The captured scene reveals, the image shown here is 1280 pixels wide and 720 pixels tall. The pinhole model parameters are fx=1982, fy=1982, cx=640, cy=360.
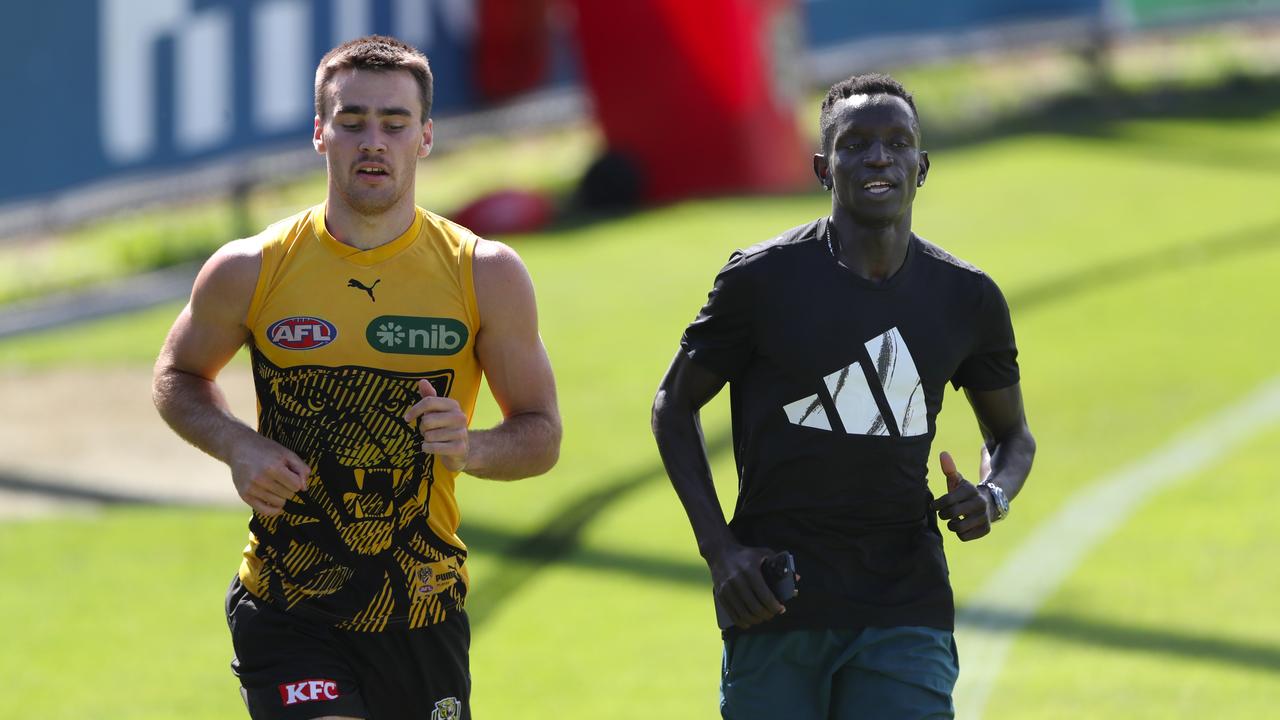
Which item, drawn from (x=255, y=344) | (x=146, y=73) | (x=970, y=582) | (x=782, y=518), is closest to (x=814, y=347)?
(x=782, y=518)

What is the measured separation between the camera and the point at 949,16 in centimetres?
2567

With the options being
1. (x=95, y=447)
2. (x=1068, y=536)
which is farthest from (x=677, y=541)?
(x=95, y=447)

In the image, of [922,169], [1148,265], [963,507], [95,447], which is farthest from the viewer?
[1148,265]

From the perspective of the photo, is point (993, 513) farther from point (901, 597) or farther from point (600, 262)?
point (600, 262)

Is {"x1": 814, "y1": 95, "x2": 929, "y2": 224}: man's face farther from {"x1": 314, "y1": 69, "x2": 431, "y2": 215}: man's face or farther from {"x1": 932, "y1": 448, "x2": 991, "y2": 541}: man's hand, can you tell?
{"x1": 314, "y1": 69, "x2": 431, "y2": 215}: man's face

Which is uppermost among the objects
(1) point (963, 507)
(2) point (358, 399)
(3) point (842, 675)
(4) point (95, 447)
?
(4) point (95, 447)

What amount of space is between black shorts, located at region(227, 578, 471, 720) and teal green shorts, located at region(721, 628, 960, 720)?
698 millimetres

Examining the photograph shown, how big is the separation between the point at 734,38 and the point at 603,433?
8.76m

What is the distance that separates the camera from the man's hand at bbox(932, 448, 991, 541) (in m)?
4.41

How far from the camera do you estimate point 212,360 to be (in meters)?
4.72

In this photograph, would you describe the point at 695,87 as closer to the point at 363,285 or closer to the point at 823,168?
the point at 823,168

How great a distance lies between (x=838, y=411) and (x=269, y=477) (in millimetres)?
1285

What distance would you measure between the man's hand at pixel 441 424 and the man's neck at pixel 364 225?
51 cm

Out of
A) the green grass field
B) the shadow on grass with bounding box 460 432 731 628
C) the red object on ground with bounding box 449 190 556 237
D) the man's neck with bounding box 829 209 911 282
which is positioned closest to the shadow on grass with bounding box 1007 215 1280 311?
the green grass field
